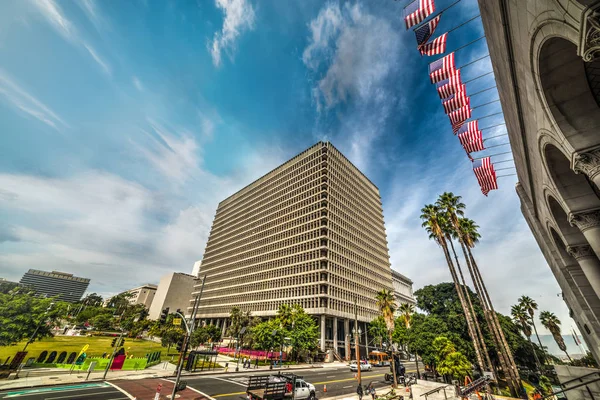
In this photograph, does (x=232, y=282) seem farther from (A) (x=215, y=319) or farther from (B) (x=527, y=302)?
(B) (x=527, y=302)

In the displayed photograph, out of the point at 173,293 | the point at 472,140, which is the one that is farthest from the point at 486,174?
the point at 173,293

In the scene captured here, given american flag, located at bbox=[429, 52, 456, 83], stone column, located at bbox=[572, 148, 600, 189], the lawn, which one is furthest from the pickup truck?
the lawn

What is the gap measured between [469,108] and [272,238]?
72.0m

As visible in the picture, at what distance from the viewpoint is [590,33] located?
5.14 m

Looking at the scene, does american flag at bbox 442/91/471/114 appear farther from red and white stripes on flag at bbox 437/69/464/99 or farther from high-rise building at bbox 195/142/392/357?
high-rise building at bbox 195/142/392/357

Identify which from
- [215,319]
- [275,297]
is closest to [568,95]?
[275,297]

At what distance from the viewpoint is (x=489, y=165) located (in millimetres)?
19703

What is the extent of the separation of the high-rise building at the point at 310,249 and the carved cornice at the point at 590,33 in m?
60.9

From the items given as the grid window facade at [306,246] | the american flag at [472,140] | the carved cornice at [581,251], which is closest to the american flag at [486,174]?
the american flag at [472,140]

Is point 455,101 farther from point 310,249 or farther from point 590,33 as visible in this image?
point 310,249

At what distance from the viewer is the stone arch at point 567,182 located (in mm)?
9788

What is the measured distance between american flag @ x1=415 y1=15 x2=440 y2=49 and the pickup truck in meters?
23.3

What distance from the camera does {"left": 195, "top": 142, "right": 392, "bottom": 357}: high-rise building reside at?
6506 cm

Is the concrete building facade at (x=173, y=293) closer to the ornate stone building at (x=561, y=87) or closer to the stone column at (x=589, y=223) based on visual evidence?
the stone column at (x=589, y=223)
